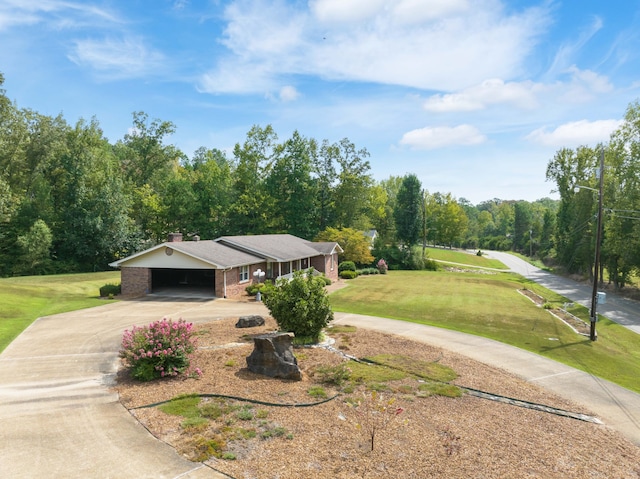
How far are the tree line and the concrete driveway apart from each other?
32946 mm

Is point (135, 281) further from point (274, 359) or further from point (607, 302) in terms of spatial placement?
point (607, 302)

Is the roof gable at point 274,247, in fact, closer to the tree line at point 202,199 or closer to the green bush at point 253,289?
the green bush at point 253,289

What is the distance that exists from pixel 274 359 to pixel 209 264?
15661mm

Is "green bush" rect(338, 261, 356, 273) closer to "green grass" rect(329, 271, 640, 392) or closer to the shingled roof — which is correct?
the shingled roof

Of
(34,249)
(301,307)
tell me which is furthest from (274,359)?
(34,249)

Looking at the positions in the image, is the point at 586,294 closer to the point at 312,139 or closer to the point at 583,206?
the point at 583,206

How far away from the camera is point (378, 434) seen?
813cm

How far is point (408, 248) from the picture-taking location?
195ft

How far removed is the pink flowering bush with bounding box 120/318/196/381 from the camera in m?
10.5

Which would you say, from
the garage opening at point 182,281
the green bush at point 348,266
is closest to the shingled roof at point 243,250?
the garage opening at point 182,281

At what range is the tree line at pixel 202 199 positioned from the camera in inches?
1666

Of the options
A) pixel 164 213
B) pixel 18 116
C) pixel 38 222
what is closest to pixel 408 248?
pixel 164 213

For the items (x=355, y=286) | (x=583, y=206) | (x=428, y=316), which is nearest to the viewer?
(x=428, y=316)

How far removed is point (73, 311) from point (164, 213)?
1312 inches
